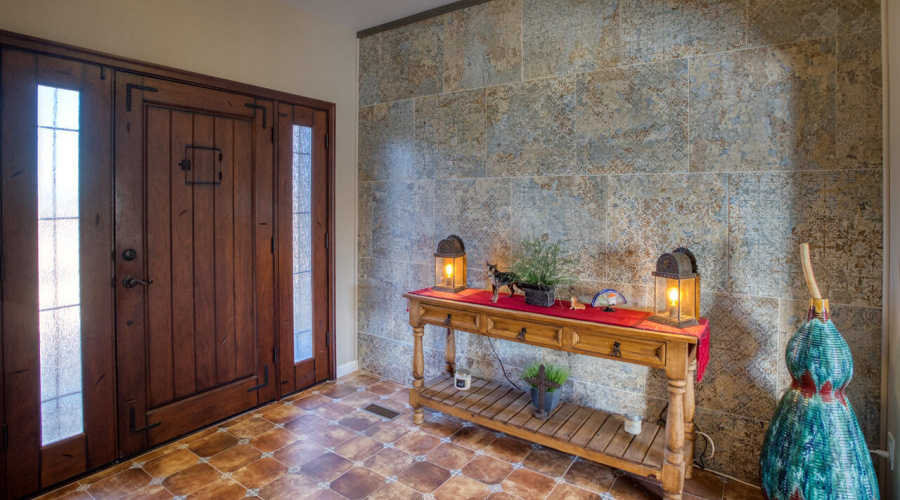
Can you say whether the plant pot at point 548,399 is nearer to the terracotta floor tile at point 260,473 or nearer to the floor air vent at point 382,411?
the floor air vent at point 382,411

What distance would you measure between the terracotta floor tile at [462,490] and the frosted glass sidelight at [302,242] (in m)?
1.74

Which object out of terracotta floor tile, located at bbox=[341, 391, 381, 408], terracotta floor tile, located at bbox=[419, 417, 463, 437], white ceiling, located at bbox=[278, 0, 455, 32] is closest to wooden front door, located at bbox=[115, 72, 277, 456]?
terracotta floor tile, located at bbox=[341, 391, 381, 408]

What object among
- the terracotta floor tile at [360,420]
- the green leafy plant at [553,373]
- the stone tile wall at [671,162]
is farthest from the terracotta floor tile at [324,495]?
the stone tile wall at [671,162]

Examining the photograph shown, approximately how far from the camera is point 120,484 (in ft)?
8.19

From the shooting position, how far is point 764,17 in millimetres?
2398

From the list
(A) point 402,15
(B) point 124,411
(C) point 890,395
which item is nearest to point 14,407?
(B) point 124,411

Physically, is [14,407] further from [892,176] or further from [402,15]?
[892,176]

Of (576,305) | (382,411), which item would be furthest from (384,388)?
(576,305)

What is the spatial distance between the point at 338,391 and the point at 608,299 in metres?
2.23

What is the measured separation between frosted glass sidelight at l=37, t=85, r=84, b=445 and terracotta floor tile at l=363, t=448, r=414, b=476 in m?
1.59

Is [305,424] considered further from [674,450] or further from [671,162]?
[671,162]

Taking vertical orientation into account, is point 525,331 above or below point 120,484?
above

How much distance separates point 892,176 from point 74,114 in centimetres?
399

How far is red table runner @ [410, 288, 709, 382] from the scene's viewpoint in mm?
2307
